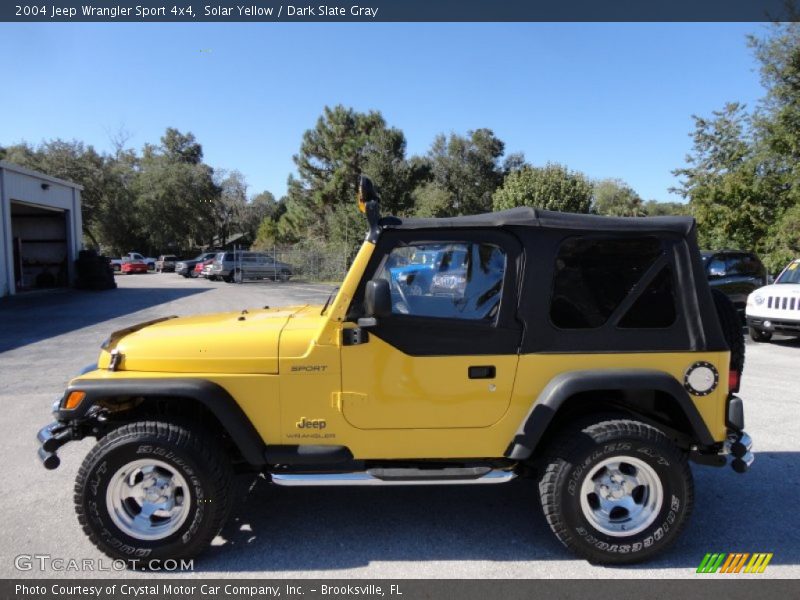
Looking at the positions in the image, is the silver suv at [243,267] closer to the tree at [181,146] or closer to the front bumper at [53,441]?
the front bumper at [53,441]

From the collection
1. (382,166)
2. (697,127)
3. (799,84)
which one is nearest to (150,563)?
(799,84)

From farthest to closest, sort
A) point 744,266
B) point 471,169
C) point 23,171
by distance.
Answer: point 471,169 → point 23,171 → point 744,266

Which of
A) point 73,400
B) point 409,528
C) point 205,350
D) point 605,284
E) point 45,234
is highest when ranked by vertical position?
point 45,234

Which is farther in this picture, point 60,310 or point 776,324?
point 60,310

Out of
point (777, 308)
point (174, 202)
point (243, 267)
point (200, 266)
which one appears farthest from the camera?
point (174, 202)

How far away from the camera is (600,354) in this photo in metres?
3.07

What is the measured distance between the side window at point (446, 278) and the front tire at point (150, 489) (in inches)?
54.4

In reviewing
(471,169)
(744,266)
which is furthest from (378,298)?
(471,169)

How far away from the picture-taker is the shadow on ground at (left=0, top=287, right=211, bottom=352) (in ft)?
39.0

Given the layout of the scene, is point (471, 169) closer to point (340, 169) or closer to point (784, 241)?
point (340, 169)

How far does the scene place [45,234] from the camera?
26.1m

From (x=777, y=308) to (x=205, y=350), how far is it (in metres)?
10.5

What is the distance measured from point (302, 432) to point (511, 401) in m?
1.20

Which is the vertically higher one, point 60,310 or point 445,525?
point 60,310
